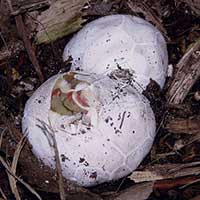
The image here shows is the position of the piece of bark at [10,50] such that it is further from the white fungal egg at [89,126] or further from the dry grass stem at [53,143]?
the dry grass stem at [53,143]

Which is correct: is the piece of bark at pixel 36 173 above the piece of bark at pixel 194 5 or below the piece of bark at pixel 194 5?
below

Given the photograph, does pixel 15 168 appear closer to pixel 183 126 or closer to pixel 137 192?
pixel 137 192

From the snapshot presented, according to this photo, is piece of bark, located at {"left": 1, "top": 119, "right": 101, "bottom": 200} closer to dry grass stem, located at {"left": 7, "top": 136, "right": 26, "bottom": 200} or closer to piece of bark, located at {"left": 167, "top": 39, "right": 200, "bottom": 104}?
dry grass stem, located at {"left": 7, "top": 136, "right": 26, "bottom": 200}

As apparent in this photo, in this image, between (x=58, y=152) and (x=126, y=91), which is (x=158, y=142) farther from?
(x=58, y=152)

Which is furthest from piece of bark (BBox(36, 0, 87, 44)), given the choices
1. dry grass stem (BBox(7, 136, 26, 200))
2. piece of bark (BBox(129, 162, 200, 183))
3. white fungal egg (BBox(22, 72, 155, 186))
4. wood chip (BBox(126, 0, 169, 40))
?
piece of bark (BBox(129, 162, 200, 183))

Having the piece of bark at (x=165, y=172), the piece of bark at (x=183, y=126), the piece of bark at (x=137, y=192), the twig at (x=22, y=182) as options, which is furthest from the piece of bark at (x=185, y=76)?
the twig at (x=22, y=182)

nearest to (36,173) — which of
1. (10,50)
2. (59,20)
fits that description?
(10,50)
